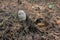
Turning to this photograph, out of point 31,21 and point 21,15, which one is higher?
point 21,15

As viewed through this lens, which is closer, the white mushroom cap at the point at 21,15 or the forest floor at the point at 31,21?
the forest floor at the point at 31,21

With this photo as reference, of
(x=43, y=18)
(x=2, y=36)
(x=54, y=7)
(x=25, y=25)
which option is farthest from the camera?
(x=54, y=7)

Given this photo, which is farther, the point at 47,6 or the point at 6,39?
the point at 47,6

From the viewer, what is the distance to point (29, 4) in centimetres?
496

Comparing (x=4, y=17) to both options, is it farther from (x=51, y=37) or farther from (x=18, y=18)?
(x=51, y=37)

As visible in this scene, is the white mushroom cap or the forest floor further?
the white mushroom cap

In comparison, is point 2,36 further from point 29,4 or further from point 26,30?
point 29,4

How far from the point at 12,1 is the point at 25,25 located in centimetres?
116

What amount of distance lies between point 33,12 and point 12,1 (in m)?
0.76

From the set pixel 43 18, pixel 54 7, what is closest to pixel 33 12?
pixel 43 18

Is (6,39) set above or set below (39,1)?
below

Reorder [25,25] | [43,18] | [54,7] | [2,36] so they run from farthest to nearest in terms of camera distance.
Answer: [54,7], [43,18], [25,25], [2,36]

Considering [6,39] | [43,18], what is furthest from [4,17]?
[43,18]

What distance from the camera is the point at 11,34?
3.98 metres
